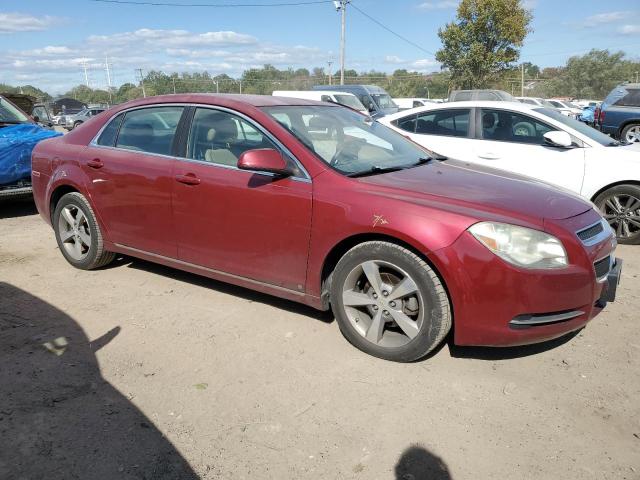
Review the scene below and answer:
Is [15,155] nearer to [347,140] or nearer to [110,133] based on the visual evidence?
[110,133]

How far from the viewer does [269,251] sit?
3535mm

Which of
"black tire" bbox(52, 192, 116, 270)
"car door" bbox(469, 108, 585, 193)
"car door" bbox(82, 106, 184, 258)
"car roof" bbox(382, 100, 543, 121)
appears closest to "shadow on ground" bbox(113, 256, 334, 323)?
"black tire" bbox(52, 192, 116, 270)

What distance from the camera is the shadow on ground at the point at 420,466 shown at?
229 cm

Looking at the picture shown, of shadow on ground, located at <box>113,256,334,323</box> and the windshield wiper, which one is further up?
the windshield wiper

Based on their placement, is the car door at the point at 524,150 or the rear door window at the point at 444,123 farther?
the rear door window at the point at 444,123

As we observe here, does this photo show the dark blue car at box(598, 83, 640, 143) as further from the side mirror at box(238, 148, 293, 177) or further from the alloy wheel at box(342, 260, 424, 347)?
the side mirror at box(238, 148, 293, 177)

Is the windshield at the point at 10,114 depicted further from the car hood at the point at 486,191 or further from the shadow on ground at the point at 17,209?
the car hood at the point at 486,191

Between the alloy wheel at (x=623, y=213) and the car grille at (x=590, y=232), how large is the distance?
283 centimetres

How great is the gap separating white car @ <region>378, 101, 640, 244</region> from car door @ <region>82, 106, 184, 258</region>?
3612 millimetres

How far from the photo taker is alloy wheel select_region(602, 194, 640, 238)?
5660 mm

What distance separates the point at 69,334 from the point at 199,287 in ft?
3.71

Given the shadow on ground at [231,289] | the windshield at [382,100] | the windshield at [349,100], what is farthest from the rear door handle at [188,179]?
the windshield at [382,100]

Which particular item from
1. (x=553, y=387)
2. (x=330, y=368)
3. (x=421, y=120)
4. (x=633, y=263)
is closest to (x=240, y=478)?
(x=330, y=368)

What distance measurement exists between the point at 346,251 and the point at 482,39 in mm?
30853
